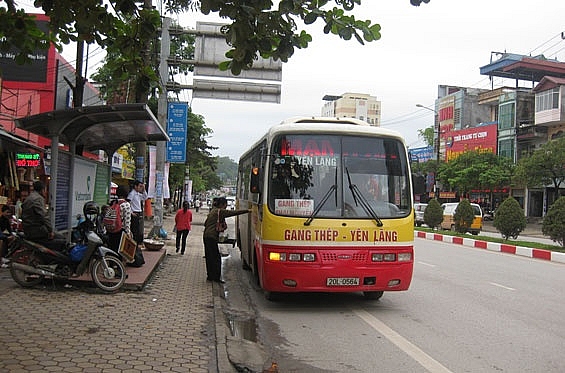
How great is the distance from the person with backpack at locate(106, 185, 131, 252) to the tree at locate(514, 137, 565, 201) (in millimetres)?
36066

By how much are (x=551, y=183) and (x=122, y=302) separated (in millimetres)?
40925

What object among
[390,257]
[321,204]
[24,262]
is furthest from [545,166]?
[24,262]

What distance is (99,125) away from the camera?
949 cm

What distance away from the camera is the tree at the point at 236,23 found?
13.3 ft

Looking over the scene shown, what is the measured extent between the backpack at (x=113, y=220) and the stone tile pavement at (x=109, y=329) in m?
1.25

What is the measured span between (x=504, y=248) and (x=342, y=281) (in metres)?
15.4

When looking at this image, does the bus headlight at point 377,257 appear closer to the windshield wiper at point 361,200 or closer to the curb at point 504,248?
the windshield wiper at point 361,200

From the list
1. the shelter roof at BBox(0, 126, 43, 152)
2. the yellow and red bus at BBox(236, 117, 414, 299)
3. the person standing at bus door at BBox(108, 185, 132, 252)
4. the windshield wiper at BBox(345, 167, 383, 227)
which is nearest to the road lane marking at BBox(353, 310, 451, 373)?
the yellow and red bus at BBox(236, 117, 414, 299)

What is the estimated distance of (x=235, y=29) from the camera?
4.04 metres

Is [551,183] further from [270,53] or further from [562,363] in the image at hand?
[270,53]

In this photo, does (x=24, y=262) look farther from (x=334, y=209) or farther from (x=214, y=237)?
(x=334, y=209)

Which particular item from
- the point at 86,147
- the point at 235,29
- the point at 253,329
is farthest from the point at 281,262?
the point at 86,147

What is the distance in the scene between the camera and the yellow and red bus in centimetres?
777

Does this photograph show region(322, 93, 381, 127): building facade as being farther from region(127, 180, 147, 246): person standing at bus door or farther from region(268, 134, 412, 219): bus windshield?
region(268, 134, 412, 219): bus windshield
